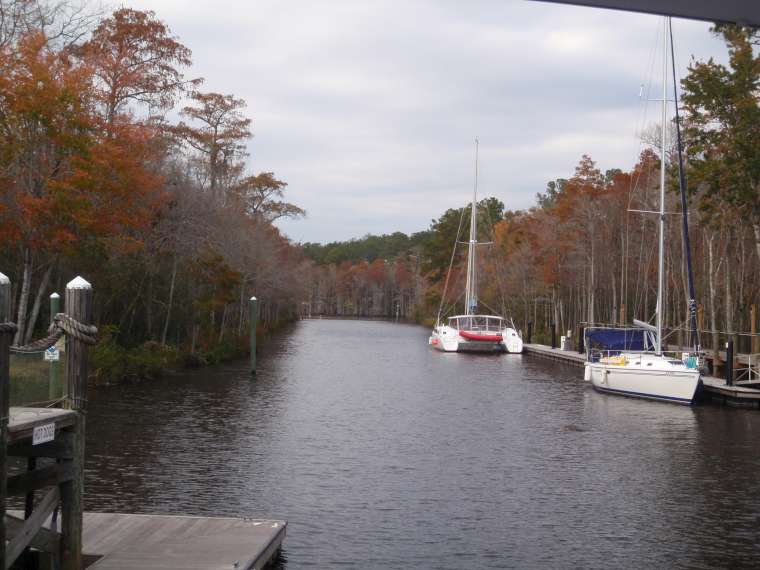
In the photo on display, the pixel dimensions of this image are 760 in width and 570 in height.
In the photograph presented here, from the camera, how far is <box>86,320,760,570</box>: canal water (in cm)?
1105

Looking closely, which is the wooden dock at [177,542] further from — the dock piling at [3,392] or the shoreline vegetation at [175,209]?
the shoreline vegetation at [175,209]

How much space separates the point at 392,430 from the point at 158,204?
46.6ft

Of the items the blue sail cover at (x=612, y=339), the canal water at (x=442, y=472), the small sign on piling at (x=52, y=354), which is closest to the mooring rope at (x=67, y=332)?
the small sign on piling at (x=52, y=354)

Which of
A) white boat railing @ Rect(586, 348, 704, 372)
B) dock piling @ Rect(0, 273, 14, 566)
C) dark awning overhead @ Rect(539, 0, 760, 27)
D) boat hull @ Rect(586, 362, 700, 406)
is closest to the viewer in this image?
dark awning overhead @ Rect(539, 0, 760, 27)

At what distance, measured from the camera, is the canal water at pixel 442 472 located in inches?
435

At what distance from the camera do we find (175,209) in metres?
34.0

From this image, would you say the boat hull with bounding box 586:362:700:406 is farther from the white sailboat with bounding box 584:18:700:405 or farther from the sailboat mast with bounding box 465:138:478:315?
the sailboat mast with bounding box 465:138:478:315

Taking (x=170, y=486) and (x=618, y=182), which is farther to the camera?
(x=618, y=182)

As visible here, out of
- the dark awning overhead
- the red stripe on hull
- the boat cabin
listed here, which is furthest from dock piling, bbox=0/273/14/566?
the boat cabin

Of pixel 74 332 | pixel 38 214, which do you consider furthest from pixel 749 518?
pixel 38 214

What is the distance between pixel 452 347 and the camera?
52906 mm

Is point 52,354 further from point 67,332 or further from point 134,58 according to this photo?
point 134,58

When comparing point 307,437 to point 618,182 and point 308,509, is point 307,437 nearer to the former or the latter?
point 308,509

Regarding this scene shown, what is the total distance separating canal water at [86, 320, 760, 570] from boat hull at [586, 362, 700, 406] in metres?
0.58
